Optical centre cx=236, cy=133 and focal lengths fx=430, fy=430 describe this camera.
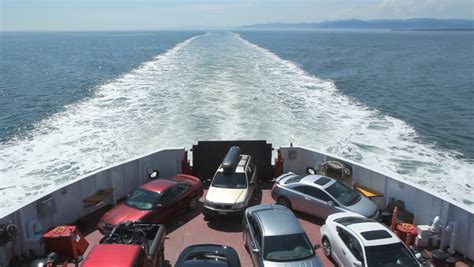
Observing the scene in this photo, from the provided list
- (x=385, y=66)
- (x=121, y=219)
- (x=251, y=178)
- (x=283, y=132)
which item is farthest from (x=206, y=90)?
(x=385, y=66)

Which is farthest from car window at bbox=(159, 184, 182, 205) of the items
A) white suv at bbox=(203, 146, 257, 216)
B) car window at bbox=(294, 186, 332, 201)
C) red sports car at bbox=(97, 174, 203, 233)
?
car window at bbox=(294, 186, 332, 201)

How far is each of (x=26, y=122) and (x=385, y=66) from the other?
53779 millimetres

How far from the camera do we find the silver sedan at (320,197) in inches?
479

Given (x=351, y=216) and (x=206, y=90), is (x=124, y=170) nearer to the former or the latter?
(x=351, y=216)

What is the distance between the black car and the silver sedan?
3.84 meters

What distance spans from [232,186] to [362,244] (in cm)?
518

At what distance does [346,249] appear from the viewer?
9.80 meters

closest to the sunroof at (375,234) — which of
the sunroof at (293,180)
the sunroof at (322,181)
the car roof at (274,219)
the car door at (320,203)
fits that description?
the car roof at (274,219)

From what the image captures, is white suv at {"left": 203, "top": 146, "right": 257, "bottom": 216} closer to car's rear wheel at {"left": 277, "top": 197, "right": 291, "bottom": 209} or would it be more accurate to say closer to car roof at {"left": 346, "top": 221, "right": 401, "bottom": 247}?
car's rear wheel at {"left": 277, "top": 197, "right": 291, "bottom": 209}

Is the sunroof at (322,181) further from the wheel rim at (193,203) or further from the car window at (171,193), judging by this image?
the car window at (171,193)

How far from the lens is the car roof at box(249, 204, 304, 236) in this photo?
10000 millimetres

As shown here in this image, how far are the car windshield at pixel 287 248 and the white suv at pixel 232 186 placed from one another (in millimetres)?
3029

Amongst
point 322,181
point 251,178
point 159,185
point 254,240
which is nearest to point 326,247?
point 254,240

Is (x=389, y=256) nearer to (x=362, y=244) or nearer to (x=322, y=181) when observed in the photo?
(x=362, y=244)
